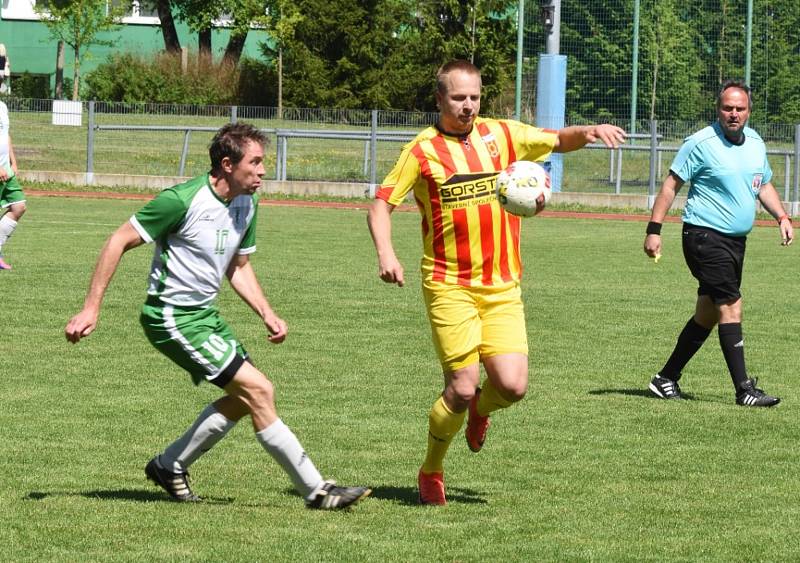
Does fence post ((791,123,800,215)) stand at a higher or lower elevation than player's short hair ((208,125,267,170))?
lower

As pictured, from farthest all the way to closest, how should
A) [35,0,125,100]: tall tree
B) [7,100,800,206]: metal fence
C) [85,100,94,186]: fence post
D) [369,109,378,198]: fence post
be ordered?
[35,0,125,100]: tall tree < [85,100,94,186]: fence post < [7,100,800,206]: metal fence < [369,109,378,198]: fence post

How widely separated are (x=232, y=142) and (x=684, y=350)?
459cm

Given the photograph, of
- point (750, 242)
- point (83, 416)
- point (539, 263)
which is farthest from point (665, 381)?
point (750, 242)

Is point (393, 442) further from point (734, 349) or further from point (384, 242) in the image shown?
point (734, 349)

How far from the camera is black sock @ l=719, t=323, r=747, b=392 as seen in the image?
957cm

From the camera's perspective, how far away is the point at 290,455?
6258 mm

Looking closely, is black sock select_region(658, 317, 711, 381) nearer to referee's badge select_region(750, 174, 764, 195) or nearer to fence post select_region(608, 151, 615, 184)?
referee's badge select_region(750, 174, 764, 195)

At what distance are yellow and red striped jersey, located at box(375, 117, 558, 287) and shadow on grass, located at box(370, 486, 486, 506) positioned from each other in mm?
1010

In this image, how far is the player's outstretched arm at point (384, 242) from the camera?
21.1ft

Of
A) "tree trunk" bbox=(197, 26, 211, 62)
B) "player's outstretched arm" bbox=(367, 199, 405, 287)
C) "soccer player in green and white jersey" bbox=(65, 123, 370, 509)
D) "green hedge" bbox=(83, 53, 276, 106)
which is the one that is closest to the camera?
"soccer player in green and white jersey" bbox=(65, 123, 370, 509)

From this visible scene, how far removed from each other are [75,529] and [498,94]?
43.5 metres

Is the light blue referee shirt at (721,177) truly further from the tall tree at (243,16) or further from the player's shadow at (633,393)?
the tall tree at (243,16)

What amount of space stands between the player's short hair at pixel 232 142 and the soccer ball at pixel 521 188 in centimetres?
113

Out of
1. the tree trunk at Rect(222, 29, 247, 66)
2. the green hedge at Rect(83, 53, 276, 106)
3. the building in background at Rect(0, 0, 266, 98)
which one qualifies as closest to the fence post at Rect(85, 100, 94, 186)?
the green hedge at Rect(83, 53, 276, 106)
